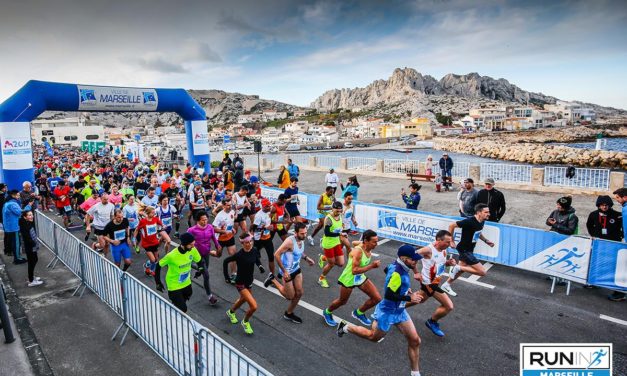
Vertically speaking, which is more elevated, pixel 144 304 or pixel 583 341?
pixel 144 304

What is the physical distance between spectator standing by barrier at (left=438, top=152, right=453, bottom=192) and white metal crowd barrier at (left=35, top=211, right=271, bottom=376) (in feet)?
47.1

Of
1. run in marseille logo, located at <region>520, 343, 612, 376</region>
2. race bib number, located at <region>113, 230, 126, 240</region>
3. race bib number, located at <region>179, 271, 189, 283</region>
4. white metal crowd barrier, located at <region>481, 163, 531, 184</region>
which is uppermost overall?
white metal crowd barrier, located at <region>481, 163, 531, 184</region>

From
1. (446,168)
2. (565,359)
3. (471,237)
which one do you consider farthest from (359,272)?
(446,168)

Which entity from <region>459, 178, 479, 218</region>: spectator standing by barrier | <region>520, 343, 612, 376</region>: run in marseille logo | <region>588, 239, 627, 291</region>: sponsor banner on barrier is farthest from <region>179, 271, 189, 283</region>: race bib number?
<region>588, 239, 627, 291</region>: sponsor banner on barrier

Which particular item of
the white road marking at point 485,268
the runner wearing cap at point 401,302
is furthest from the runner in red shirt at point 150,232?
the white road marking at point 485,268

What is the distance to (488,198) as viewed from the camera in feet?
31.7

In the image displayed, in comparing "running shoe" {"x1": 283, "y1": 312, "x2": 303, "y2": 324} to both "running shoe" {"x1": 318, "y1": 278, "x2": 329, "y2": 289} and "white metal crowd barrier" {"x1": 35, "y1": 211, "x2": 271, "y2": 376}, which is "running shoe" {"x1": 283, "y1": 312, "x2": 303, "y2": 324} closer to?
"running shoe" {"x1": 318, "y1": 278, "x2": 329, "y2": 289}

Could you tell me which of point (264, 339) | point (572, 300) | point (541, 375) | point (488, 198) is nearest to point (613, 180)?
point (488, 198)

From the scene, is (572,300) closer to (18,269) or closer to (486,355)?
(486,355)

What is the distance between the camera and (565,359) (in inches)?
223

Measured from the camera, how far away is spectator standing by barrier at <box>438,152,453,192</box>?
1756cm

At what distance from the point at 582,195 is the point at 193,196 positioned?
15.6 metres

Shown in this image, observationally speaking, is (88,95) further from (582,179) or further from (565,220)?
(582,179)

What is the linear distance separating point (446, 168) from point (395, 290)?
13.8m
